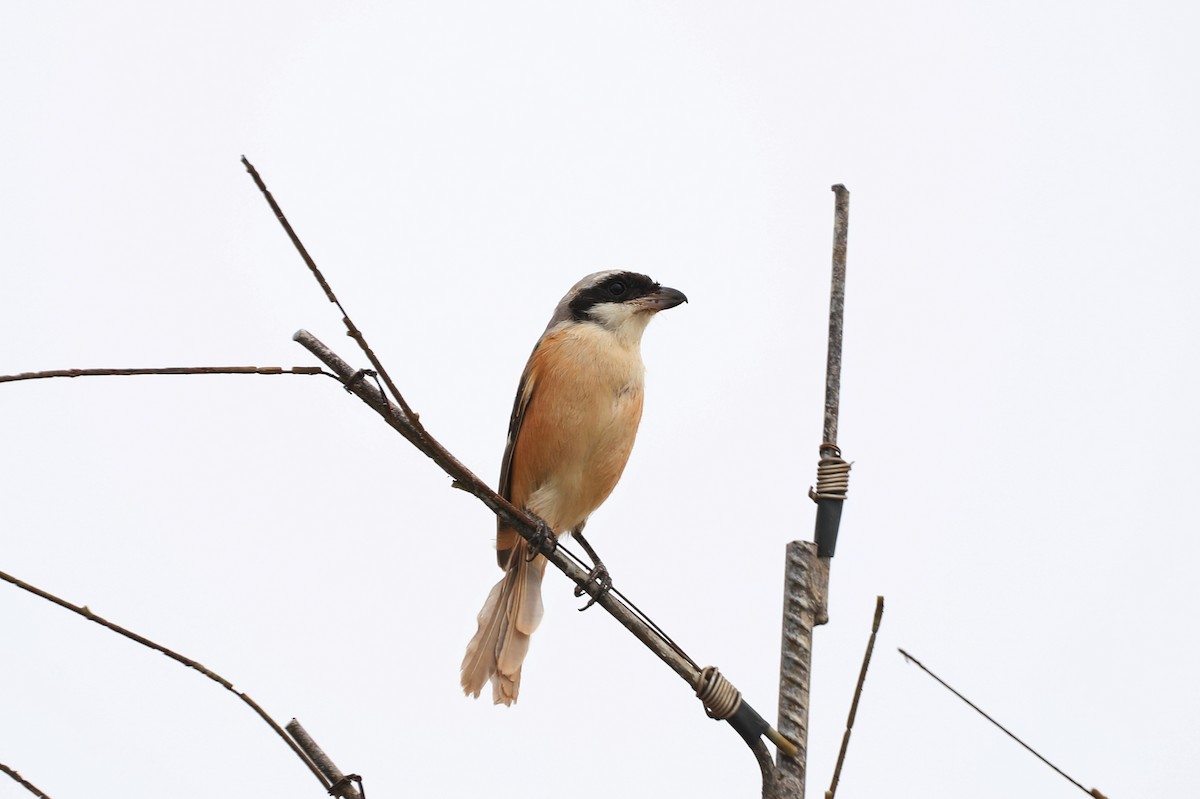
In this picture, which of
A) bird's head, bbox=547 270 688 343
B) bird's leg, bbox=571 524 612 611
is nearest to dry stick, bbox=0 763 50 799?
bird's leg, bbox=571 524 612 611

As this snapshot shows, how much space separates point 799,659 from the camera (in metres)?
2.45

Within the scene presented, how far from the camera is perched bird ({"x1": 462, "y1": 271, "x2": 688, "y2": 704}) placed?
14.0 feet

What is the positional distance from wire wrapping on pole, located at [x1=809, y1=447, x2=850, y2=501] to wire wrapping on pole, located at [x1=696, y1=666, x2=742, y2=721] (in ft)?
1.63

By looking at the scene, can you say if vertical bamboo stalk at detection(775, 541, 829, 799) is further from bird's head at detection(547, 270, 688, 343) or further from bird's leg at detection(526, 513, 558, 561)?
bird's head at detection(547, 270, 688, 343)

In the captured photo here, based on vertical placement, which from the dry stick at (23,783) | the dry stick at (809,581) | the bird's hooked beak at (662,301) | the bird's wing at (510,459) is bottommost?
the dry stick at (23,783)

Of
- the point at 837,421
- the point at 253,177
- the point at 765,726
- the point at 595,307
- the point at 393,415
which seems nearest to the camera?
the point at 253,177

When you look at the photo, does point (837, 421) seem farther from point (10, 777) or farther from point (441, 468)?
point (10, 777)

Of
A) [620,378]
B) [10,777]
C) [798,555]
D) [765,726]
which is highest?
[620,378]

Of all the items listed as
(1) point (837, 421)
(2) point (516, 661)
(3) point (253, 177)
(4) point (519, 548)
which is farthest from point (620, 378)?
(3) point (253, 177)

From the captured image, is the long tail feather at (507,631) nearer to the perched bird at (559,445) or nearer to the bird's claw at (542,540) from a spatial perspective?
the perched bird at (559,445)

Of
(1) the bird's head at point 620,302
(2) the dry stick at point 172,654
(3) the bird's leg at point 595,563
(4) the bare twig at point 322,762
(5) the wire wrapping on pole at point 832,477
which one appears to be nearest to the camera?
(2) the dry stick at point 172,654

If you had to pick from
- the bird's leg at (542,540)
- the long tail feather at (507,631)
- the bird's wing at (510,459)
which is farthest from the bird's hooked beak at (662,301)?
the bird's leg at (542,540)

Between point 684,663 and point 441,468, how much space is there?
2.19 feet

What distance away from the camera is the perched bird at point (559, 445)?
427cm
